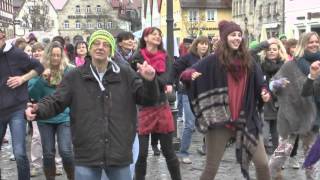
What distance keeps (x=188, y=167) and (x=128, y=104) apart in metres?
4.05

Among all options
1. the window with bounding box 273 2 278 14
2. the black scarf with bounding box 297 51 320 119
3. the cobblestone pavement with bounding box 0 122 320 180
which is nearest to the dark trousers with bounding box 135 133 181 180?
the cobblestone pavement with bounding box 0 122 320 180

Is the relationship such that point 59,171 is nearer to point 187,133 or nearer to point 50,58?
point 50,58

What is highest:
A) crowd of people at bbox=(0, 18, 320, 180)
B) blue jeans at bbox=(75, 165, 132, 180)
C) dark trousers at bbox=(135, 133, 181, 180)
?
crowd of people at bbox=(0, 18, 320, 180)

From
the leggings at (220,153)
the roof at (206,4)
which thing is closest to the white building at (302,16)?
the roof at (206,4)

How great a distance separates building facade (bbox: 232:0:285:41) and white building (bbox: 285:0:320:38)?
1240 millimetres

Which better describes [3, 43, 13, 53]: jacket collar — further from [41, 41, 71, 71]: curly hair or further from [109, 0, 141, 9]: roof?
[109, 0, 141, 9]: roof

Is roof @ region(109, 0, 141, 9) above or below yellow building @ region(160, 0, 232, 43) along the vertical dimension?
above

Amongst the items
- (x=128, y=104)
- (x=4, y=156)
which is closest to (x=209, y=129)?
(x=128, y=104)

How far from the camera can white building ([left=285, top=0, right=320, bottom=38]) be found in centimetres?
4131

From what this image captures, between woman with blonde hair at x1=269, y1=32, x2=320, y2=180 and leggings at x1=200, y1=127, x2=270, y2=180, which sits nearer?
leggings at x1=200, y1=127, x2=270, y2=180

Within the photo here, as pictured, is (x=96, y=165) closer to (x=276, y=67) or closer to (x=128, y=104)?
(x=128, y=104)

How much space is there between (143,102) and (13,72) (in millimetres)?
2620

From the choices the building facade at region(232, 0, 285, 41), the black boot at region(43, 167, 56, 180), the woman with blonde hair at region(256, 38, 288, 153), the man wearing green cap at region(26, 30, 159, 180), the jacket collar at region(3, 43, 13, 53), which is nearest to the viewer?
the man wearing green cap at region(26, 30, 159, 180)

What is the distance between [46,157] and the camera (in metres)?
6.98
